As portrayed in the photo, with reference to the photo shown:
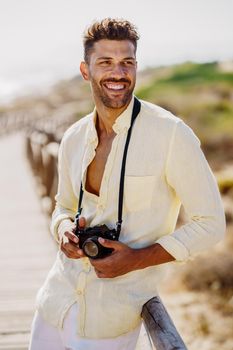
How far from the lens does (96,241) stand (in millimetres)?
1960

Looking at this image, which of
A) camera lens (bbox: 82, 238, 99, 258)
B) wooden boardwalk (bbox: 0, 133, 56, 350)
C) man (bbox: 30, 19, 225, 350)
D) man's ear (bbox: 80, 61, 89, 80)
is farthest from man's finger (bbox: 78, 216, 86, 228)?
wooden boardwalk (bbox: 0, 133, 56, 350)

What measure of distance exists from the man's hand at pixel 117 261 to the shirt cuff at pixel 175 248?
0.10 meters

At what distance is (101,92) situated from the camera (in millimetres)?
→ 2109

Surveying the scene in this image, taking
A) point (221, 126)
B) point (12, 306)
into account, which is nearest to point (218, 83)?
point (221, 126)

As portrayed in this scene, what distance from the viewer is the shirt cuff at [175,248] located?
1960 mm

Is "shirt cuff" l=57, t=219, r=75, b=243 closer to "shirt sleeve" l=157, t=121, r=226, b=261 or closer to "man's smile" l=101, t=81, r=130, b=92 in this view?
"shirt sleeve" l=157, t=121, r=226, b=261

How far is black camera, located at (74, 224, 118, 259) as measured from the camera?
6.46 feet

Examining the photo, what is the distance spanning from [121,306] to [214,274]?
22.6 feet

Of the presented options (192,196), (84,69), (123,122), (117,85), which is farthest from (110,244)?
(84,69)

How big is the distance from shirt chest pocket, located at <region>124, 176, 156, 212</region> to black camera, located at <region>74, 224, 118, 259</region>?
10cm

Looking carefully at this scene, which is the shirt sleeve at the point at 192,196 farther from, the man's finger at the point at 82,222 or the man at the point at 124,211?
the man's finger at the point at 82,222

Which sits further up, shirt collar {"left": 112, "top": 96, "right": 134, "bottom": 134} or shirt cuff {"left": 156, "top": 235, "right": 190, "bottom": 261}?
shirt collar {"left": 112, "top": 96, "right": 134, "bottom": 134}

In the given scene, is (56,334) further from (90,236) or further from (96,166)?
(96,166)

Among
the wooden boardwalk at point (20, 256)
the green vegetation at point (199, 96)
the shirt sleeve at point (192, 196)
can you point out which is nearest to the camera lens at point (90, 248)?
the shirt sleeve at point (192, 196)
